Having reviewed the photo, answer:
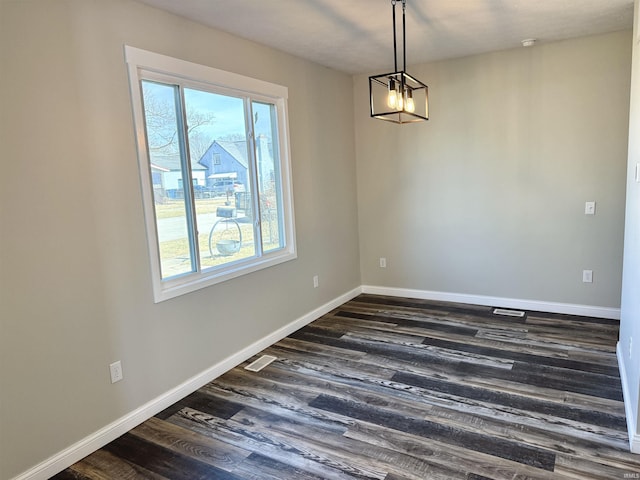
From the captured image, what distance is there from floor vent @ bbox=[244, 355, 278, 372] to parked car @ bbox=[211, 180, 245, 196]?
134 cm

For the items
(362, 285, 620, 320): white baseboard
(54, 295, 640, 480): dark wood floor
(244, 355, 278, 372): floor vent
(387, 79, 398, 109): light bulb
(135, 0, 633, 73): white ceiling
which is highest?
(135, 0, 633, 73): white ceiling

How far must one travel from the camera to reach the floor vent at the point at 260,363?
129 inches

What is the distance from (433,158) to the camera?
450cm

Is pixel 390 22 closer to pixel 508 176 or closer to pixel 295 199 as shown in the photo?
pixel 295 199

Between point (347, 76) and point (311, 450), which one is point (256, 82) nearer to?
point (347, 76)

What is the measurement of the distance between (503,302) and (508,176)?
4.18 feet

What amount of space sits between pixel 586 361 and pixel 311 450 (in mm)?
2155

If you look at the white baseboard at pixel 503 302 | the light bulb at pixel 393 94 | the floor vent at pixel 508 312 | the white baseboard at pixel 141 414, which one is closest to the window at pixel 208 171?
the white baseboard at pixel 141 414

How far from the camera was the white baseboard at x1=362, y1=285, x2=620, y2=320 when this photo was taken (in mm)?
3966

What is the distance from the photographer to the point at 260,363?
3363 mm

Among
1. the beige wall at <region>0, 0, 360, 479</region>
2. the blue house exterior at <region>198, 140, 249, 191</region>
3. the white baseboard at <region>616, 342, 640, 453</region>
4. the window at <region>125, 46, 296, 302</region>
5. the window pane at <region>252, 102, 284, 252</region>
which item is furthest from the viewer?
the window pane at <region>252, 102, 284, 252</region>

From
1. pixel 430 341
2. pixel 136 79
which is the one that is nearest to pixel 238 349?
pixel 430 341

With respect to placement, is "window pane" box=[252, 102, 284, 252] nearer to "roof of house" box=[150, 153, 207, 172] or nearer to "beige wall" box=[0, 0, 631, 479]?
"beige wall" box=[0, 0, 631, 479]

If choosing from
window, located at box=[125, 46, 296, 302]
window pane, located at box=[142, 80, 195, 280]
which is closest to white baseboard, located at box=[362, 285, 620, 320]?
window, located at box=[125, 46, 296, 302]
